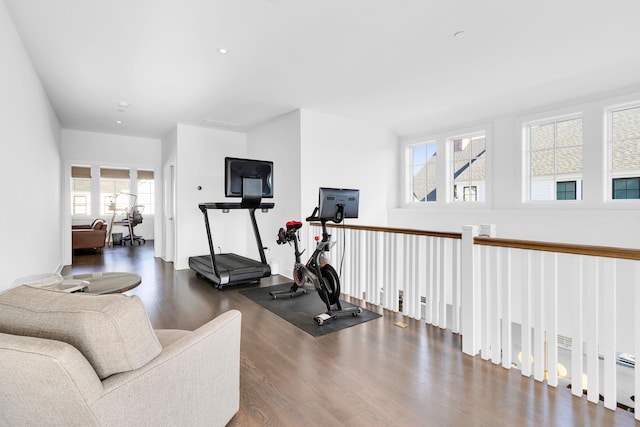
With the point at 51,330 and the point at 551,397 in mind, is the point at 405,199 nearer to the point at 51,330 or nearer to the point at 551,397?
the point at 551,397

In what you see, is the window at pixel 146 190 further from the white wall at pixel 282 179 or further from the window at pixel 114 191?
the white wall at pixel 282 179

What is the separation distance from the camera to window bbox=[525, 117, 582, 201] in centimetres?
449

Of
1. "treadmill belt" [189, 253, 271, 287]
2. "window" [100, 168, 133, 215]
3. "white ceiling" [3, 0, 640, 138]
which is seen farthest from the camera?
"window" [100, 168, 133, 215]

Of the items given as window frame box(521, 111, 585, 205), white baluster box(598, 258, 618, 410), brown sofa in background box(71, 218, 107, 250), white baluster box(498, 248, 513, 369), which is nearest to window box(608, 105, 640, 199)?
window frame box(521, 111, 585, 205)

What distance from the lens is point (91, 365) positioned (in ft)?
3.70

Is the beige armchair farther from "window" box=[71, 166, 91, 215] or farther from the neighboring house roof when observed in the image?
"window" box=[71, 166, 91, 215]

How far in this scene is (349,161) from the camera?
573 cm

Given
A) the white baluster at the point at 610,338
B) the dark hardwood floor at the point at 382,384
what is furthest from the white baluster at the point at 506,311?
the white baluster at the point at 610,338

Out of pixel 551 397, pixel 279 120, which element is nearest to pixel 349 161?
pixel 279 120

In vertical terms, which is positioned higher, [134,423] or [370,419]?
[134,423]

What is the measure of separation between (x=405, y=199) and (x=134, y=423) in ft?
19.6

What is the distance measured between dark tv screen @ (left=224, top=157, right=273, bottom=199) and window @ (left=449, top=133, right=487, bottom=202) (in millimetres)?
3391

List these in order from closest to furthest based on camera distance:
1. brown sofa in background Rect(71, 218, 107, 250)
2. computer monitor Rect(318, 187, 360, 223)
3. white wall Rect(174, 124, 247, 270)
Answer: computer monitor Rect(318, 187, 360, 223), white wall Rect(174, 124, 247, 270), brown sofa in background Rect(71, 218, 107, 250)

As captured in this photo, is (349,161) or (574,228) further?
(349,161)
